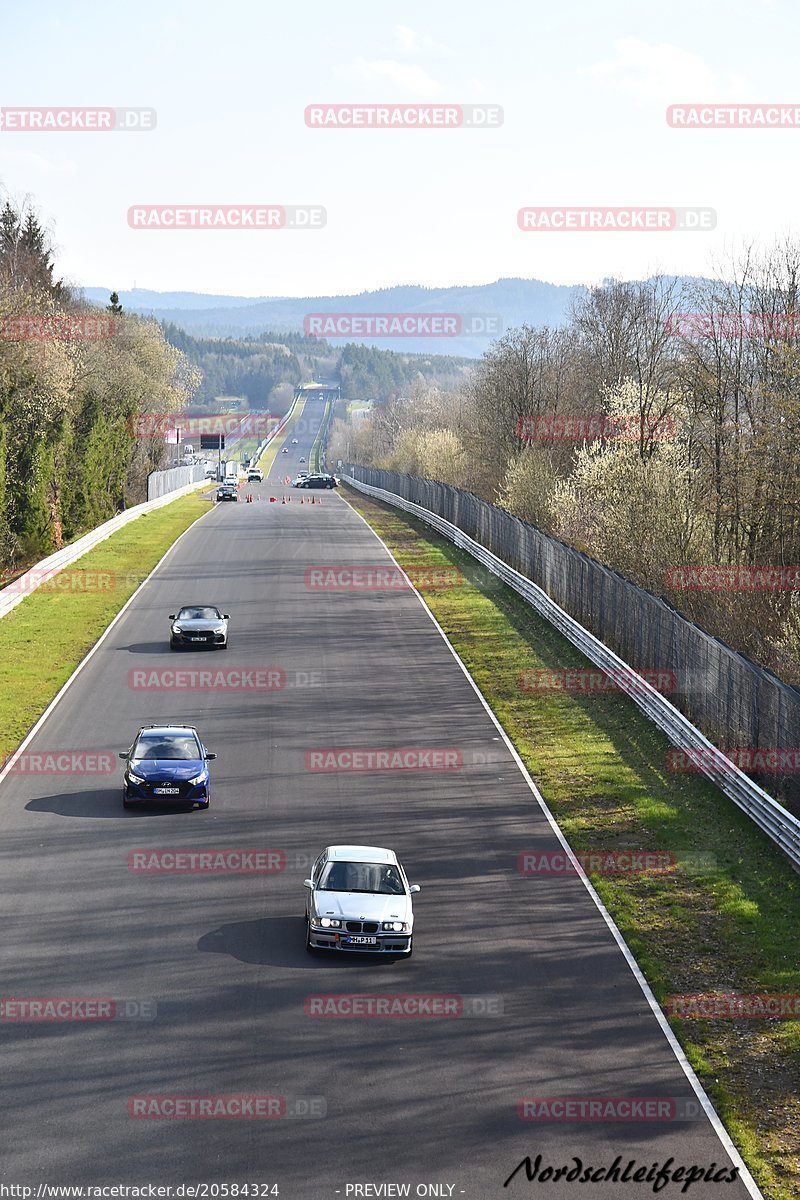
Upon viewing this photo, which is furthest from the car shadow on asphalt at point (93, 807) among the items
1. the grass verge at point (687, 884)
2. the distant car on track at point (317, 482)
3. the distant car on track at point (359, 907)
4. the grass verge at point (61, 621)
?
the distant car on track at point (317, 482)

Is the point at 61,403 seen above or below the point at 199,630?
above

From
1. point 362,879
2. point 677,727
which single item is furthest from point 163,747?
point 677,727

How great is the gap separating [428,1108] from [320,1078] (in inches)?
54.4

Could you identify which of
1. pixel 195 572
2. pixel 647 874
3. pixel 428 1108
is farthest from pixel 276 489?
pixel 428 1108

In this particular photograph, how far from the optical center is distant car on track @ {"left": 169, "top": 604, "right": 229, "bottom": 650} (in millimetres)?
40344

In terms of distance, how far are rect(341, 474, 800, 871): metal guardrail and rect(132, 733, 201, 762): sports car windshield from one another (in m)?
10.7

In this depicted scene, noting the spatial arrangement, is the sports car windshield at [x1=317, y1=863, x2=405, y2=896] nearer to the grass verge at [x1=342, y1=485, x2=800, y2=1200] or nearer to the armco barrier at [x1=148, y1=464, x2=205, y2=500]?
the grass verge at [x1=342, y1=485, x2=800, y2=1200]

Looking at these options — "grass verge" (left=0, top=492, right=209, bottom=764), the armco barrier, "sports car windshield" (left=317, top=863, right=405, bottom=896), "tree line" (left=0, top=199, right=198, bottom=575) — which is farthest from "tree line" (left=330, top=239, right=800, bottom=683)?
the armco barrier

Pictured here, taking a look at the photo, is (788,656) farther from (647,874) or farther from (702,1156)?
(702,1156)

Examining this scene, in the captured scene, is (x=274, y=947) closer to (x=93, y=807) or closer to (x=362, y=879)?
(x=362, y=879)

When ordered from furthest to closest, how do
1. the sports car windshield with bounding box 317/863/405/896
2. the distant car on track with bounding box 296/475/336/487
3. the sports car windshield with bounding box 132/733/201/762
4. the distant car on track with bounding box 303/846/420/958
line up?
the distant car on track with bounding box 296/475/336/487 < the sports car windshield with bounding box 132/733/201/762 < the sports car windshield with bounding box 317/863/405/896 < the distant car on track with bounding box 303/846/420/958

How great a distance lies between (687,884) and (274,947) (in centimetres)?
751

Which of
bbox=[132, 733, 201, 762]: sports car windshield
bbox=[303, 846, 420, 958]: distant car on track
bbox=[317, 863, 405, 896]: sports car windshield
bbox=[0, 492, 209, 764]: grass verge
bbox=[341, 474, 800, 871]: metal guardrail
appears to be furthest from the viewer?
bbox=[0, 492, 209, 764]: grass verge

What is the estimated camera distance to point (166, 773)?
25.4 metres
